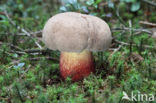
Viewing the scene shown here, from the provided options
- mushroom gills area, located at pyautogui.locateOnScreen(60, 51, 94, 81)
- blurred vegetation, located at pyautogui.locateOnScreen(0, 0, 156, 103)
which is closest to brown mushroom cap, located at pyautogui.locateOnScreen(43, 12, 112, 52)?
mushroom gills area, located at pyautogui.locateOnScreen(60, 51, 94, 81)

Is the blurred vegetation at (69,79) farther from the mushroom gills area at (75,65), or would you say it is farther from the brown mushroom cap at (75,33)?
the brown mushroom cap at (75,33)

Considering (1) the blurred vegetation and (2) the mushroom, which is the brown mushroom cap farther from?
(1) the blurred vegetation

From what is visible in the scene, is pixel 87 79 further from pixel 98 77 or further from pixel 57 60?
pixel 57 60

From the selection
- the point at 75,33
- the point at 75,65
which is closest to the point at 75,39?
the point at 75,33

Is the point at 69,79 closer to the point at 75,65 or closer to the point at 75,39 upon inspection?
the point at 75,65

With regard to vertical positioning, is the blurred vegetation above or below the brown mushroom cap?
below

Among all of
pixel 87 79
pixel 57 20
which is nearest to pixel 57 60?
pixel 87 79

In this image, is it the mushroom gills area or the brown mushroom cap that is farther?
the mushroom gills area
